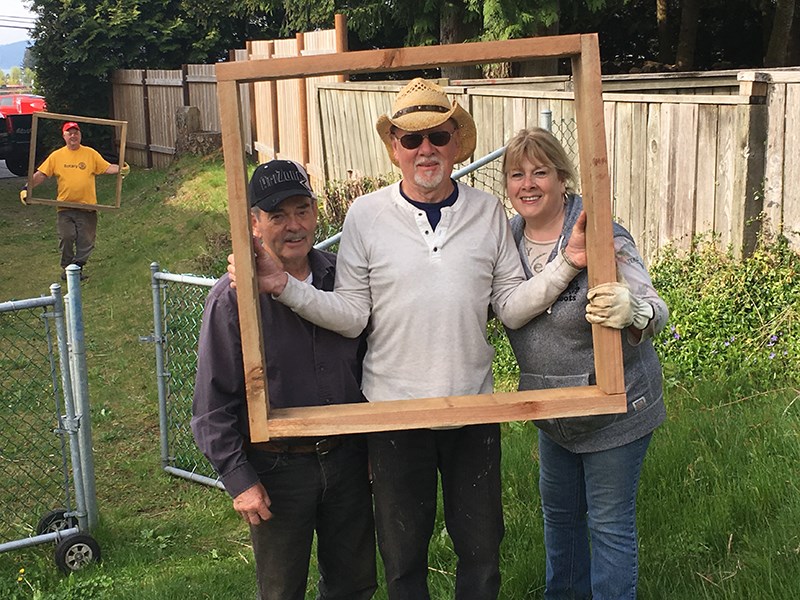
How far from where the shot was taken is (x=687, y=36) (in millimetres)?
15859

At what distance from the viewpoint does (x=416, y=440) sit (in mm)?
3000

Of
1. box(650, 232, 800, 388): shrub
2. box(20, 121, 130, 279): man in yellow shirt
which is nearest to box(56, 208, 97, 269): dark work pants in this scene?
box(20, 121, 130, 279): man in yellow shirt

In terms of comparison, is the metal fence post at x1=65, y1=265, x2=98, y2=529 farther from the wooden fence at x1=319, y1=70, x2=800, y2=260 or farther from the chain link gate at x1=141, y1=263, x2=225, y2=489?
the wooden fence at x1=319, y1=70, x2=800, y2=260

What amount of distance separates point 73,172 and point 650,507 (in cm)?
960

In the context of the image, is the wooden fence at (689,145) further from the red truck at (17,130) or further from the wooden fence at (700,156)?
the red truck at (17,130)

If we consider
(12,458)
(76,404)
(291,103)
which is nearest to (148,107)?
(291,103)

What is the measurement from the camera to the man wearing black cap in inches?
116

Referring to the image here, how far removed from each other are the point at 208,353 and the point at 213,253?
29.1 ft

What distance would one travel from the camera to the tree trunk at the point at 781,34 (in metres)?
13.6

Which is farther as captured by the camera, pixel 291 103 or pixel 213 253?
pixel 291 103

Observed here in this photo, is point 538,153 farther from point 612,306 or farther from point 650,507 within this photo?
point 650,507

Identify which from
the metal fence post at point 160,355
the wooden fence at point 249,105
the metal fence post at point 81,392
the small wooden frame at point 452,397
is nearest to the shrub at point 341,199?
the wooden fence at point 249,105

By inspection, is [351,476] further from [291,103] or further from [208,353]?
[291,103]

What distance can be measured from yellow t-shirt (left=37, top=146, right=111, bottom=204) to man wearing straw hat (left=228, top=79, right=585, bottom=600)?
31.5 feet
